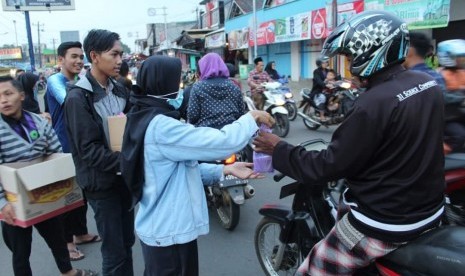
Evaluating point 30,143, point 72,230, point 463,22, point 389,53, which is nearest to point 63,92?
point 30,143

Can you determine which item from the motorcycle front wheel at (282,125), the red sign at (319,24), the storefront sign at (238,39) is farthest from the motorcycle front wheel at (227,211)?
the storefront sign at (238,39)

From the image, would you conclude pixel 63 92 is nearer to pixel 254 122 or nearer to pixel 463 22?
pixel 254 122

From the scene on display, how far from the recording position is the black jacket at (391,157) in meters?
1.64

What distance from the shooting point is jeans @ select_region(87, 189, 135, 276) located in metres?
2.68

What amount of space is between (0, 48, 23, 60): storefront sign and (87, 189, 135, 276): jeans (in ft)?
Answer: 194

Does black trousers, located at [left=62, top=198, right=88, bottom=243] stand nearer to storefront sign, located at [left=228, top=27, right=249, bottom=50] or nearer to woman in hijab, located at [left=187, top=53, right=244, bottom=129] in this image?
woman in hijab, located at [left=187, top=53, right=244, bottom=129]

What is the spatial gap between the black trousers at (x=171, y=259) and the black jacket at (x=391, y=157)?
769 millimetres

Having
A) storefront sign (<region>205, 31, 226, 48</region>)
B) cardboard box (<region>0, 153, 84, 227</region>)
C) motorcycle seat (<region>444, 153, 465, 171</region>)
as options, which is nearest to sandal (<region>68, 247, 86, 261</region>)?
cardboard box (<region>0, 153, 84, 227</region>)

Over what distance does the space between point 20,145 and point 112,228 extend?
84 centimetres

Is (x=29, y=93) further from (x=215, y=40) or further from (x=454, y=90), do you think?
(x=215, y=40)

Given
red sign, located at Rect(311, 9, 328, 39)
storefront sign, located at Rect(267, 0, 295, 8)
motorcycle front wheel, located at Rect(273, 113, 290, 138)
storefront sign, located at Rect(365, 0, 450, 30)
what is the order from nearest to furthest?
1. motorcycle front wheel, located at Rect(273, 113, 290, 138)
2. storefront sign, located at Rect(365, 0, 450, 30)
3. red sign, located at Rect(311, 9, 328, 39)
4. storefront sign, located at Rect(267, 0, 295, 8)

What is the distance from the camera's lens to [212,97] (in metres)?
4.58

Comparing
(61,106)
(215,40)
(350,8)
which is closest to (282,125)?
(61,106)

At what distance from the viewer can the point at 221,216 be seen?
4488 mm
